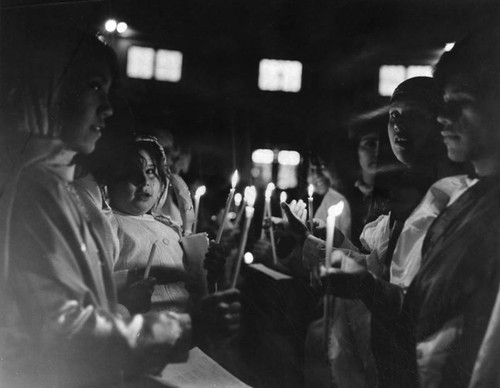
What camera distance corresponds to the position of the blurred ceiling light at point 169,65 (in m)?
1.74

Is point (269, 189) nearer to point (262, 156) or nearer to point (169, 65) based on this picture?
point (262, 156)

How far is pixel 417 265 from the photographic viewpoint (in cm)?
177

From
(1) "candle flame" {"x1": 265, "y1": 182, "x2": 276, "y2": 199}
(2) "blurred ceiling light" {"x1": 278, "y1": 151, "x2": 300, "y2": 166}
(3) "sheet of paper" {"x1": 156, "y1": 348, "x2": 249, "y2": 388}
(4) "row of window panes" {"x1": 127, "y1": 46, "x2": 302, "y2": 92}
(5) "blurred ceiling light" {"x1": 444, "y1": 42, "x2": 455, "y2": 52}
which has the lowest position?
(3) "sheet of paper" {"x1": 156, "y1": 348, "x2": 249, "y2": 388}

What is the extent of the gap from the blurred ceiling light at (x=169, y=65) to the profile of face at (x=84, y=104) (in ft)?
0.60

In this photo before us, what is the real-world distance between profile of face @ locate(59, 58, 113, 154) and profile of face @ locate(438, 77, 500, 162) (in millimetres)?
1238

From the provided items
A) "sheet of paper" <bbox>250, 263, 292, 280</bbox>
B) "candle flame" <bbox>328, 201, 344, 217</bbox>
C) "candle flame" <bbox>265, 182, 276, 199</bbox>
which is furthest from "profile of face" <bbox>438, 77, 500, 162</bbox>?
"sheet of paper" <bbox>250, 263, 292, 280</bbox>

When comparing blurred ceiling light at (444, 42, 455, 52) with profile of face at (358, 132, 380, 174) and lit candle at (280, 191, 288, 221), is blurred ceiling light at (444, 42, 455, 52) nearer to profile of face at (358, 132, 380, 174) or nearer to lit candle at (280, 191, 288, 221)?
profile of face at (358, 132, 380, 174)

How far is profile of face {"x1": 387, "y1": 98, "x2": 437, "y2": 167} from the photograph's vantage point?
177cm

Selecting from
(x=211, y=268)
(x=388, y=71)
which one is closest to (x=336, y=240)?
(x=211, y=268)

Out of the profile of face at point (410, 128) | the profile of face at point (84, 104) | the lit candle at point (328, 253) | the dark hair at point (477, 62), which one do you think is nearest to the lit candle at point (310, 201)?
the lit candle at point (328, 253)

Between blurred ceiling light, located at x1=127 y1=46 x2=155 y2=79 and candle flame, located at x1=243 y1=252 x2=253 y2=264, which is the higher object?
blurred ceiling light, located at x1=127 y1=46 x2=155 y2=79

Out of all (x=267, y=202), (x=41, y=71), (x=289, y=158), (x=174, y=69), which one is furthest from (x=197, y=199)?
(x=41, y=71)

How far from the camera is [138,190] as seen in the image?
1700 mm

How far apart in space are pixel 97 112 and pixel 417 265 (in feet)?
4.26
